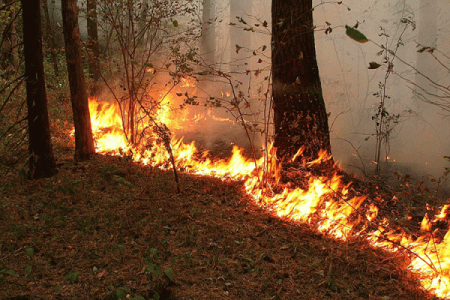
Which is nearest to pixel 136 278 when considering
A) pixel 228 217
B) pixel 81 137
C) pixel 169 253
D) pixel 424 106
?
pixel 169 253

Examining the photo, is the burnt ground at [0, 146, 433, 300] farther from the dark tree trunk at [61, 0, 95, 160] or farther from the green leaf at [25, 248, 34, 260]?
the dark tree trunk at [61, 0, 95, 160]

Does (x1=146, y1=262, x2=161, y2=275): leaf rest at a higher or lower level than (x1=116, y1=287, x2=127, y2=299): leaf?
higher

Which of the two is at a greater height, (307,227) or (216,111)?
(216,111)

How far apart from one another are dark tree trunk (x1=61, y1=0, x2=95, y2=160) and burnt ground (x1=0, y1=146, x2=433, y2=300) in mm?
1294

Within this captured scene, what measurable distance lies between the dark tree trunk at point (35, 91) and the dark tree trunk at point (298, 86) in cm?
333

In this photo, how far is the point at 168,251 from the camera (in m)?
3.54

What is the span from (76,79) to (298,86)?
12.6ft

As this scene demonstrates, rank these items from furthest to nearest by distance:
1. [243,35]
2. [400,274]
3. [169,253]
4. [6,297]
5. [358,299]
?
[243,35] < [169,253] < [400,274] < [358,299] < [6,297]

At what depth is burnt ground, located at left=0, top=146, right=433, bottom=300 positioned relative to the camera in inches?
118

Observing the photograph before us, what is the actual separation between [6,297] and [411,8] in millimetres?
14413

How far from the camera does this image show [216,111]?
12578 mm

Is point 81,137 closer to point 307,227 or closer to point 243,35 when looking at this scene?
point 307,227

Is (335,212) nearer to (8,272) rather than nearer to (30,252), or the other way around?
(30,252)

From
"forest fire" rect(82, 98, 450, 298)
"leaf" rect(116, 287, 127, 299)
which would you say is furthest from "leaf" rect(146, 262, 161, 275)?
"forest fire" rect(82, 98, 450, 298)
